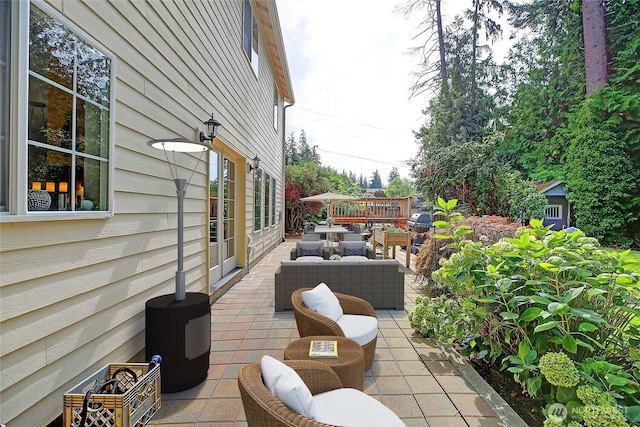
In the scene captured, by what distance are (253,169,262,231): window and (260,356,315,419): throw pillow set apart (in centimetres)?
581

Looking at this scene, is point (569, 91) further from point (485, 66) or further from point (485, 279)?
point (485, 279)

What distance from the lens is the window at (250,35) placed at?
249 inches

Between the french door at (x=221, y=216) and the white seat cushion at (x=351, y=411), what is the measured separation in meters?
3.38

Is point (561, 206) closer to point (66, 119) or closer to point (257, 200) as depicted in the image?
point (257, 200)

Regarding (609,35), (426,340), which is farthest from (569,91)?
(426,340)

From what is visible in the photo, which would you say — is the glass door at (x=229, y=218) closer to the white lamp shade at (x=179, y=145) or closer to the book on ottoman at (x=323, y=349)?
the white lamp shade at (x=179, y=145)

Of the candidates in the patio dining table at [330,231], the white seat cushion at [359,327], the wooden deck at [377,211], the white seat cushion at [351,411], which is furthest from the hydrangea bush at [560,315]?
the wooden deck at [377,211]

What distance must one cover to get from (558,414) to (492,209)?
7554 millimetres

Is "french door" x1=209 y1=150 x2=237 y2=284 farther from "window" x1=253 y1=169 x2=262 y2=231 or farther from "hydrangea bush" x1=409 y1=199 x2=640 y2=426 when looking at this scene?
"hydrangea bush" x1=409 y1=199 x2=640 y2=426

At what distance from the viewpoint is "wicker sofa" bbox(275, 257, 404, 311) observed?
4.13 m

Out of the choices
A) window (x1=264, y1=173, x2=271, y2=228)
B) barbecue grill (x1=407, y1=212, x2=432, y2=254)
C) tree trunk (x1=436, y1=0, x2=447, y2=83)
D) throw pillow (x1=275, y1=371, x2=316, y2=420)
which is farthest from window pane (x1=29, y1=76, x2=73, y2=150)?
tree trunk (x1=436, y1=0, x2=447, y2=83)

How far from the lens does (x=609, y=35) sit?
459 inches

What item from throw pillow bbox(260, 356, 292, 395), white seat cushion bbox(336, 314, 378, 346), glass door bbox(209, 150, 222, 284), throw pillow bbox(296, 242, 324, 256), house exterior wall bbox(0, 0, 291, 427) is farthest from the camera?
throw pillow bbox(296, 242, 324, 256)

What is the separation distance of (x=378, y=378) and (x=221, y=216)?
3.60 meters
